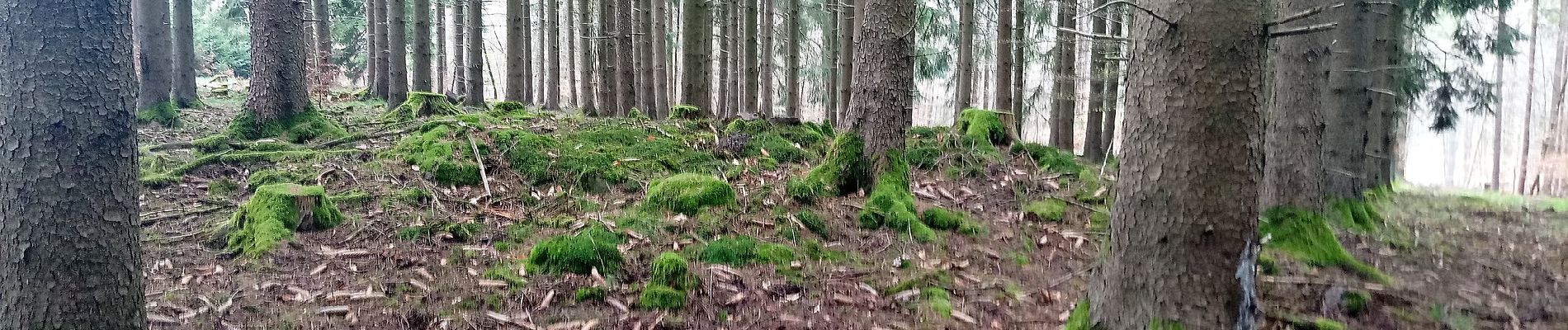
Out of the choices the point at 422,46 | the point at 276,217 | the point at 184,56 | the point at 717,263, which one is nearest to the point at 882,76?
the point at 717,263

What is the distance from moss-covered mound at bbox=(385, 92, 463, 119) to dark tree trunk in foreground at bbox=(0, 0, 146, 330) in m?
6.99

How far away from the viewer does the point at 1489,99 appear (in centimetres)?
1320

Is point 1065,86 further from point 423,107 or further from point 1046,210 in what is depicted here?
point 423,107

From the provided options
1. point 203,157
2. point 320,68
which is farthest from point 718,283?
point 320,68

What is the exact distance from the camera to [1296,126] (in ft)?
20.2

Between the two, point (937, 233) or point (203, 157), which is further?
point (203, 157)

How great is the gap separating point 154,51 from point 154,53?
0.16ft

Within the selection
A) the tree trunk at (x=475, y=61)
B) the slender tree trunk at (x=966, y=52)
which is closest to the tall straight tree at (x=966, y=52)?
the slender tree trunk at (x=966, y=52)

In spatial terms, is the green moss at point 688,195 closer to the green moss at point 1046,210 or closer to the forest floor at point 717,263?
the forest floor at point 717,263

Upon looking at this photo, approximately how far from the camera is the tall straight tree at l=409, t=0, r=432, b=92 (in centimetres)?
1101

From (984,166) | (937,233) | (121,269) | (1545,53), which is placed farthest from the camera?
(1545,53)

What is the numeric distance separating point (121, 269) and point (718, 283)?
9.48 feet

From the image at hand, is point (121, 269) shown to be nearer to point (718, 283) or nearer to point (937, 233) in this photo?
point (718, 283)

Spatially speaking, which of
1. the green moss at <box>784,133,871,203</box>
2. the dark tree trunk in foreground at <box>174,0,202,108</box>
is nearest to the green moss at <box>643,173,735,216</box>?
the green moss at <box>784,133,871,203</box>
